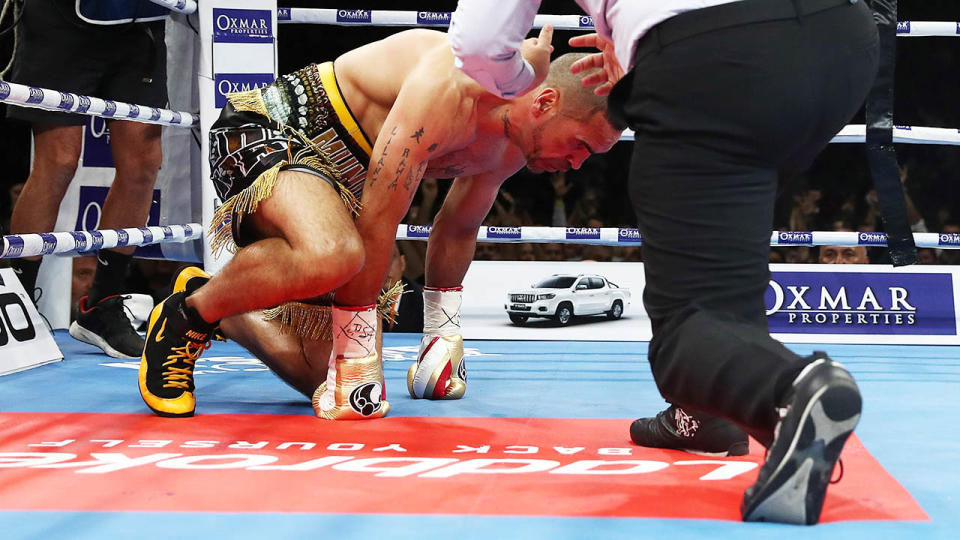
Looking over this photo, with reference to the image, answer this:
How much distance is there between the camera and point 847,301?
2.65 m

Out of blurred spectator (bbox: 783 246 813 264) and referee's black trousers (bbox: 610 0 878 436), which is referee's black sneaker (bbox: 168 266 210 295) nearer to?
referee's black trousers (bbox: 610 0 878 436)

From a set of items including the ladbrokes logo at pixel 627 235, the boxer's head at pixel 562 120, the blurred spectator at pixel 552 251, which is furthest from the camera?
the blurred spectator at pixel 552 251

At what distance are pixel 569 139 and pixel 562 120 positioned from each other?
0.03 metres

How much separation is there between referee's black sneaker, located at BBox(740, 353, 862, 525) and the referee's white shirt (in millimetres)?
418

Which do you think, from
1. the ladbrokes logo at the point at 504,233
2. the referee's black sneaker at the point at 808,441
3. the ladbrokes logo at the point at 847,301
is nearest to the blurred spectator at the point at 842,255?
the ladbrokes logo at the point at 847,301

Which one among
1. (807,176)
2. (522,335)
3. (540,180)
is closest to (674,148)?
(522,335)

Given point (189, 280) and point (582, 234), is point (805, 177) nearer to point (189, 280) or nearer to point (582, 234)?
point (582, 234)

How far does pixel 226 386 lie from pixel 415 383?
0.41 metres

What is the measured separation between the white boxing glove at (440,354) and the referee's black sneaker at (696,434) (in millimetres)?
518

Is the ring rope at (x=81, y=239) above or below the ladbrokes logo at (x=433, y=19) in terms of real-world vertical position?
below

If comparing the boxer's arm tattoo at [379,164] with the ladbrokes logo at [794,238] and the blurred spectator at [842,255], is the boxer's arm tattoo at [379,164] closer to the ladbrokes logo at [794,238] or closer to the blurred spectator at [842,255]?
the ladbrokes logo at [794,238]

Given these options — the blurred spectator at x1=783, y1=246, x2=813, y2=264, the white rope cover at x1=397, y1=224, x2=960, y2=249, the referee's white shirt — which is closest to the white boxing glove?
the white rope cover at x1=397, y1=224, x2=960, y2=249

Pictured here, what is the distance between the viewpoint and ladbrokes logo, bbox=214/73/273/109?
2.50m

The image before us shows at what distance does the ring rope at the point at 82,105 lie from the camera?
1.65 m
